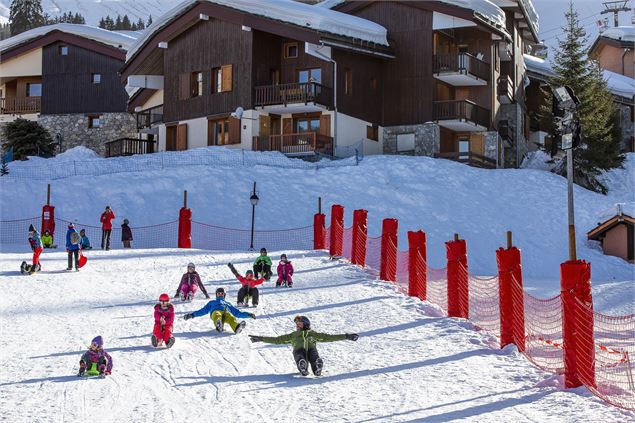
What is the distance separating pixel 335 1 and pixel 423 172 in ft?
45.8

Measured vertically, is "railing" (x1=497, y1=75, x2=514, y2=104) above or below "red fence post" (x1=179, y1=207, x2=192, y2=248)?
above

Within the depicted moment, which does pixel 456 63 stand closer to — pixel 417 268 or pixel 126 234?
pixel 126 234

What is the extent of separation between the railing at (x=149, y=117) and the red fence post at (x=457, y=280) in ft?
106

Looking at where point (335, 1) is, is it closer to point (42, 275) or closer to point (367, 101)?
point (367, 101)

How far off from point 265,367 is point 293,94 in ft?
93.9

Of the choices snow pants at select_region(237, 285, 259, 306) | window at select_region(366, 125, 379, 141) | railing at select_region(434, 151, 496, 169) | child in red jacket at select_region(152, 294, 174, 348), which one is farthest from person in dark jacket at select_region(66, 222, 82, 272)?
window at select_region(366, 125, 379, 141)

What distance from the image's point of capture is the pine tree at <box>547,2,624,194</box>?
140 feet

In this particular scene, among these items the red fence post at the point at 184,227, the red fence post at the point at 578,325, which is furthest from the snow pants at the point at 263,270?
the red fence post at the point at 578,325

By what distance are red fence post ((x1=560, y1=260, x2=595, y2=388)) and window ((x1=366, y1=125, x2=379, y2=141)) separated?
31.6 metres

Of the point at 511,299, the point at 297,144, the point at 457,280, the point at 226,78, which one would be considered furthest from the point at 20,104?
the point at 511,299

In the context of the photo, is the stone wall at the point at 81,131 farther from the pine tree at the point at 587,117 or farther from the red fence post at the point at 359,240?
the red fence post at the point at 359,240

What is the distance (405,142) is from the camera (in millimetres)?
42594

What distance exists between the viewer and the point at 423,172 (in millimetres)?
36062

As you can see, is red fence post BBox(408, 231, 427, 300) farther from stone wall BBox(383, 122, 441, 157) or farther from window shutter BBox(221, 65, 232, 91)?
window shutter BBox(221, 65, 232, 91)
